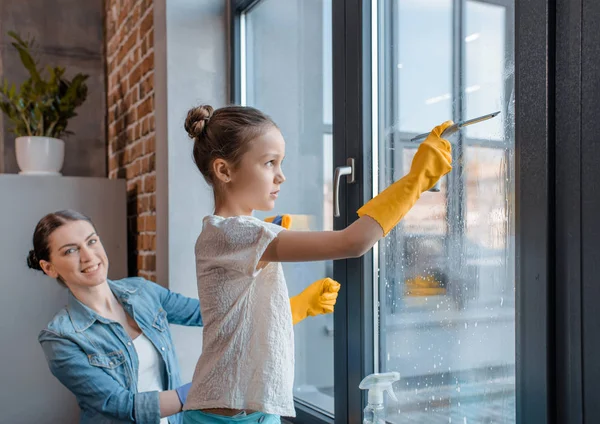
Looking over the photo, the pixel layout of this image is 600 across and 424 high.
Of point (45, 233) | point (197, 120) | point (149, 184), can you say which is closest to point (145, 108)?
point (149, 184)

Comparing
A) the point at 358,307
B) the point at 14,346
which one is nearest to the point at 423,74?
the point at 358,307

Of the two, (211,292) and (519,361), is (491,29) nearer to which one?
(519,361)

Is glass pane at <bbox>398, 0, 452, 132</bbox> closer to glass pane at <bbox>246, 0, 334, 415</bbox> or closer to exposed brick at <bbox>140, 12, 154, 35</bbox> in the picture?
glass pane at <bbox>246, 0, 334, 415</bbox>

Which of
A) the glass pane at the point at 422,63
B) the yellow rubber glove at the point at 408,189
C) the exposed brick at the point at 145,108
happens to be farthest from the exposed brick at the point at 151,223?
the yellow rubber glove at the point at 408,189

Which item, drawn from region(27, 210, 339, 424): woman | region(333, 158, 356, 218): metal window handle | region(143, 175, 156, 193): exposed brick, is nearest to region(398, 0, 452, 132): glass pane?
region(333, 158, 356, 218): metal window handle

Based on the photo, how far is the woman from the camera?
1640mm

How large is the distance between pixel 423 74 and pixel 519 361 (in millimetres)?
636

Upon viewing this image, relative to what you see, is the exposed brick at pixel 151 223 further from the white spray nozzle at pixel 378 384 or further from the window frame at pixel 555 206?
the window frame at pixel 555 206

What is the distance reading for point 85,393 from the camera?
5.41 ft

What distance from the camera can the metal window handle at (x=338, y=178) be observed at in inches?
56.4

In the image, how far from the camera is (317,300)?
1467 mm

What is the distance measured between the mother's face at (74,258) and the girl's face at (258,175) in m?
0.70

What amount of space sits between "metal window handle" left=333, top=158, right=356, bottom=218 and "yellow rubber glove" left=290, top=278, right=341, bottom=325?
0.16m

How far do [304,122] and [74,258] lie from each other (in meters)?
0.78
